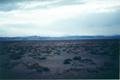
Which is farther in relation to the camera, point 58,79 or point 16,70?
point 16,70

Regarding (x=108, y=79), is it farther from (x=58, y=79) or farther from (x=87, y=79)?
(x=58, y=79)

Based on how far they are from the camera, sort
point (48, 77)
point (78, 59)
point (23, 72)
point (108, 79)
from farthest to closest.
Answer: point (78, 59), point (23, 72), point (48, 77), point (108, 79)

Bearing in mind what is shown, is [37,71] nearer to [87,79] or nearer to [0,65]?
[0,65]

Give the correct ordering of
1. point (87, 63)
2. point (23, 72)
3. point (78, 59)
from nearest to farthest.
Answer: point (23, 72)
point (87, 63)
point (78, 59)

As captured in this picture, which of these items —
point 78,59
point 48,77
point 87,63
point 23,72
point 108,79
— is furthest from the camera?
point 78,59

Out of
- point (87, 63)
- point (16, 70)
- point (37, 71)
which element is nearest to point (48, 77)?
point (37, 71)

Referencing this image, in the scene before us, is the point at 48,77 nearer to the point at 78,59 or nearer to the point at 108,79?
the point at 108,79

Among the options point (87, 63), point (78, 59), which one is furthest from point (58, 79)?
point (78, 59)

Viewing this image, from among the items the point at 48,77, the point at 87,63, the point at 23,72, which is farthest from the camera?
the point at 87,63

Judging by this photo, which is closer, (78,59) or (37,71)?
(37,71)
